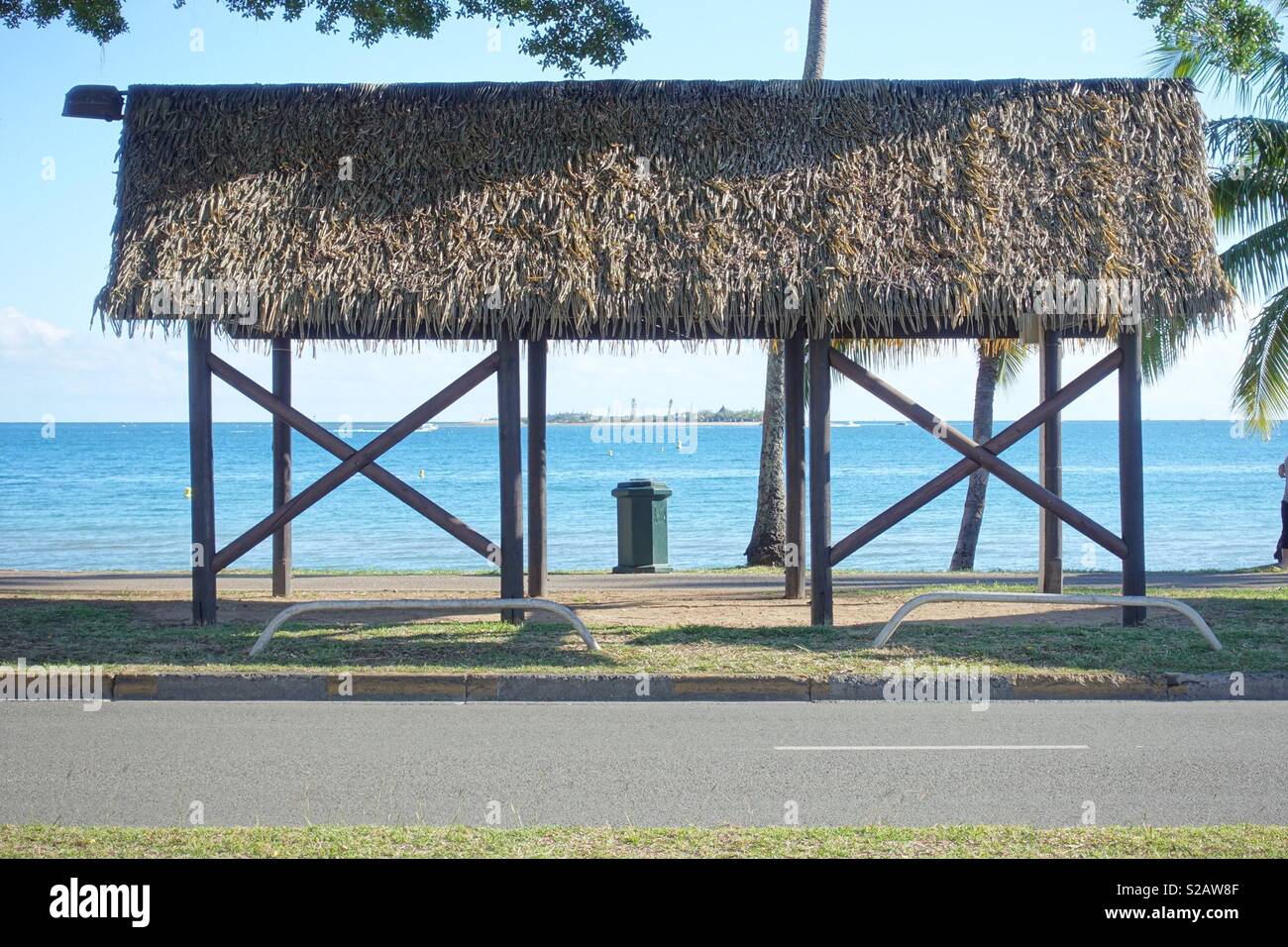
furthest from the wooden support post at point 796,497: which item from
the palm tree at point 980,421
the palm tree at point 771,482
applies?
the palm tree at point 980,421

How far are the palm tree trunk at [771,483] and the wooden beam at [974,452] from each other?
667 cm

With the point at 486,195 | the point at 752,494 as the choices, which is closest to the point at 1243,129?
the point at 486,195

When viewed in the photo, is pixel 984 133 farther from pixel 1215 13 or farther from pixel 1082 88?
pixel 1215 13

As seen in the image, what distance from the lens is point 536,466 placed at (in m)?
13.0

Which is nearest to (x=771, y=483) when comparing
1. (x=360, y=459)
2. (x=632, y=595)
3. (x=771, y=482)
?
(x=771, y=482)

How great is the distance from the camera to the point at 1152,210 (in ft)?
38.3

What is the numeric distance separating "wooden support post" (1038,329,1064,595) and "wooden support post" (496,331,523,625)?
5.12m

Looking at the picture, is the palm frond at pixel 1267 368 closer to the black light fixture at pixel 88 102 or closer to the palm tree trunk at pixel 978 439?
the palm tree trunk at pixel 978 439

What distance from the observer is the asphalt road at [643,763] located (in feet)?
19.9

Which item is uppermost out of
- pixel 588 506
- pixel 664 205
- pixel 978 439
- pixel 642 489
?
pixel 664 205

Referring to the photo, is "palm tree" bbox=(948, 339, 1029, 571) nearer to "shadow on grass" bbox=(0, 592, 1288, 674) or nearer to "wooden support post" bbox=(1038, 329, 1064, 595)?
"wooden support post" bbox=(1038, 329, 1064, 595)

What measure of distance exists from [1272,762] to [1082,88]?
7434 mm

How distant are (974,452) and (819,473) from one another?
1.34 m

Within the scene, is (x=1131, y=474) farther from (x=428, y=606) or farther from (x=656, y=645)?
(x=428, y=606)
